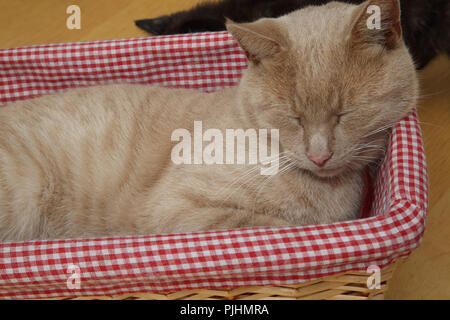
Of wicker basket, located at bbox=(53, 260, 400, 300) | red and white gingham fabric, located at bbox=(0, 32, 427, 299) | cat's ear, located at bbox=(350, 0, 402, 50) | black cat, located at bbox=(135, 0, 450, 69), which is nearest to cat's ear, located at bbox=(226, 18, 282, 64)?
cat's ear, located at bbox=(350, 0, 402, 50)

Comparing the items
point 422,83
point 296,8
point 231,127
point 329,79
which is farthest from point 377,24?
point 422,83

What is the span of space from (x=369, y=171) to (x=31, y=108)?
1.06m

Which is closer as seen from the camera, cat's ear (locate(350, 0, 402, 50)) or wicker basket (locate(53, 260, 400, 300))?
cat's ear (locate(350, 0, 402, 50))

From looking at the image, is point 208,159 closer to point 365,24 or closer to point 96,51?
point 365,24

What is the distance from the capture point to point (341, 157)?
1086mm

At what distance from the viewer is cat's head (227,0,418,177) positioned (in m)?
1.04

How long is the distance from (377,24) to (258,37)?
25 centimetres

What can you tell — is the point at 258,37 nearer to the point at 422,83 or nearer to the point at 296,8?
the point at 296,8

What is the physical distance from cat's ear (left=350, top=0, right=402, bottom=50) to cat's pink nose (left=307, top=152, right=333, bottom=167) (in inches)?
9.7

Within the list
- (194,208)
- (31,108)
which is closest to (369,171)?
(194,208)

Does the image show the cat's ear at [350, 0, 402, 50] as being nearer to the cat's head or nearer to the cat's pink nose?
the cat's head

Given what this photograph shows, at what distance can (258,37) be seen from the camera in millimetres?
1044

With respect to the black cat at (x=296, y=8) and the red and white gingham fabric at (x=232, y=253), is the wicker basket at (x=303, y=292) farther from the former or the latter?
the black cat at (x=296, y=8)

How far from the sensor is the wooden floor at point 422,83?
58.8 inches
